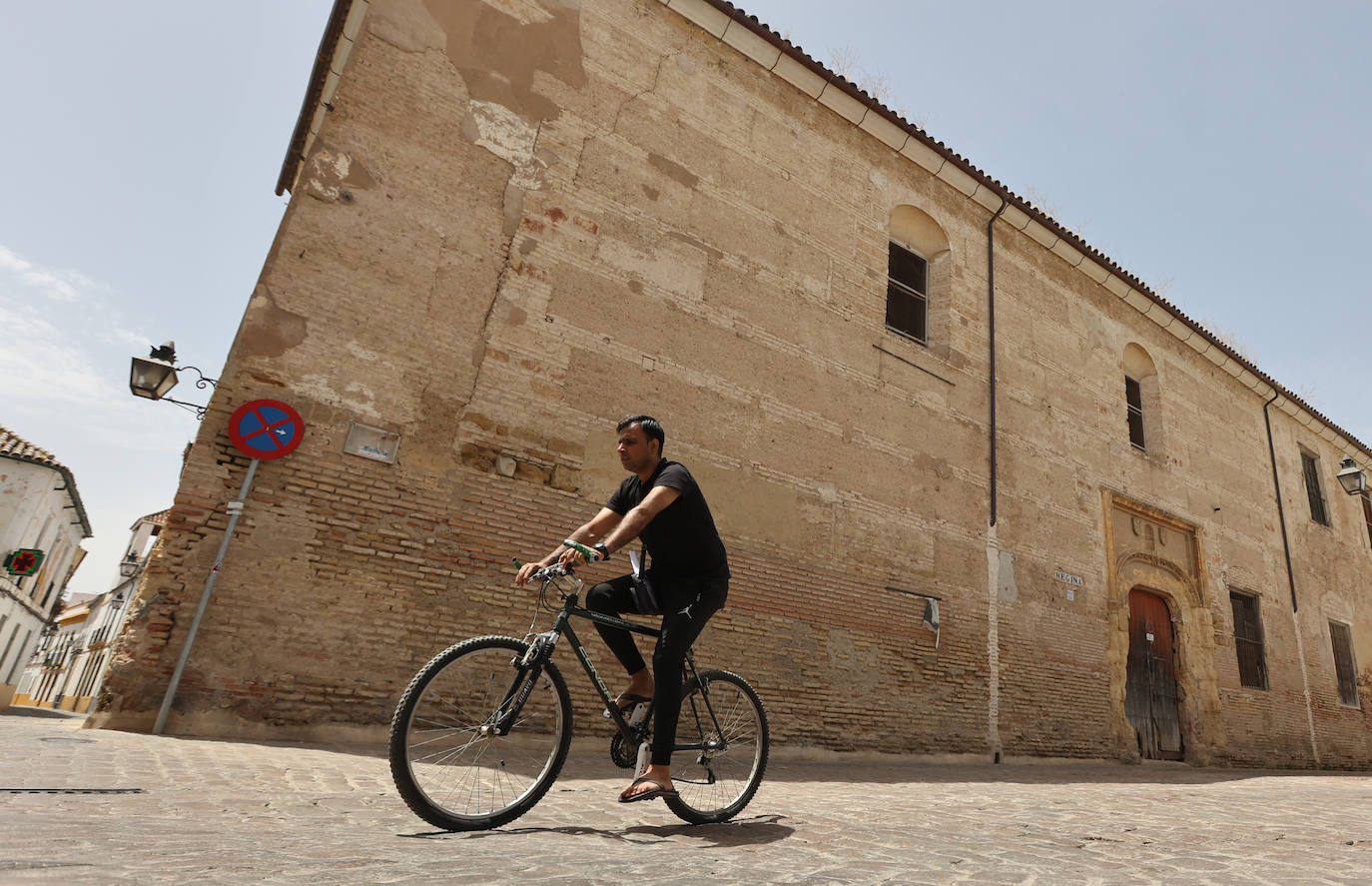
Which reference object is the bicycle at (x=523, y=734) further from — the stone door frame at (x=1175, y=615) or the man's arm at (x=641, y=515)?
the stone door frame at (x=1175, y=615)

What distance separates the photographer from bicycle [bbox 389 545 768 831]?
2.56 m

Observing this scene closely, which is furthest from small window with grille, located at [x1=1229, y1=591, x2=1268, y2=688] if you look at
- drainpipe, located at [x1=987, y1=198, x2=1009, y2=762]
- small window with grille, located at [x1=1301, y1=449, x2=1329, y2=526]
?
drainpipe, located at [x1=987, y1=198, x2=1009, y2=762]

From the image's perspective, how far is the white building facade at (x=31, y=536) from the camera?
65.7 feet

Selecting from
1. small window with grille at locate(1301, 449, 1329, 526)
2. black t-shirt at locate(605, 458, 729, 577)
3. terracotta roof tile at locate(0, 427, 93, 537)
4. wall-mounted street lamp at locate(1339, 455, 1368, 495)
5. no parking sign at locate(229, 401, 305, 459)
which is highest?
small window with grille at locate(1301, 449, 1329, 526)

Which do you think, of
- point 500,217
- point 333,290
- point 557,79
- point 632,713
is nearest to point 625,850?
point 632,713

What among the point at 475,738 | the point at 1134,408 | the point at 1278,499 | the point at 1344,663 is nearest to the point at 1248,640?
the point at 1278,499

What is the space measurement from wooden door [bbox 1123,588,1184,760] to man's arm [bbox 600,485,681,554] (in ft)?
34.8

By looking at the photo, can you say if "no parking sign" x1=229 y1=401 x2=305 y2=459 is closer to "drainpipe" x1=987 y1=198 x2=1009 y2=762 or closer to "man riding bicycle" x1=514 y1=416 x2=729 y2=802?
"man riding bicycle" x1=514 y1=416 x2=729 y2=802

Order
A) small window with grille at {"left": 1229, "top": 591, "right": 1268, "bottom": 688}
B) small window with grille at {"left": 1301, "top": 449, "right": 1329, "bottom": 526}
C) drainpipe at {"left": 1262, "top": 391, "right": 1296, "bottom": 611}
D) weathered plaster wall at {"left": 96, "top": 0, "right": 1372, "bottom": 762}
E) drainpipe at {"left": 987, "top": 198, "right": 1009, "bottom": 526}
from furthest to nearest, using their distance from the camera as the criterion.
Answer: small window with grille at {"left": 1301, "top": 449, "right": 1329, "bottom": 526}, drainpipe at {"left": 1262, "top": 391, "right": 1296, "bottom": 611}, small window with grille at {"left": 1229, "top": 591, "right": 1268, "bottom": 688}, drainpipe at {"left": 987, "top": 198, "right": 1009, "bottom": 526}, weathered plaster wall at {"left": 96, "top": 0, "right": 1372, "bottom": 762}

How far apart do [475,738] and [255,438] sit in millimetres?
4083

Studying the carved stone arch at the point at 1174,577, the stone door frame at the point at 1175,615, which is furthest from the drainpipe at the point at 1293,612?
the carved stone arch at the point at 1174,577

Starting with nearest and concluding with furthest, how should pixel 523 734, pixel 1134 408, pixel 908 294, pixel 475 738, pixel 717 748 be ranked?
pixel 523 734, pixel 475 738, pixel 717 748, pixel 908 294, pixel 1134 408

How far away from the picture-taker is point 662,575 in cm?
332

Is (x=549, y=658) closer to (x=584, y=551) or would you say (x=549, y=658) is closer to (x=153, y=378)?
(x=584, y=551)
